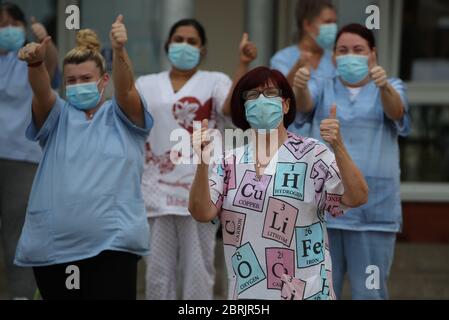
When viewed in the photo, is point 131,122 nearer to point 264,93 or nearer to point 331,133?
point 264,93

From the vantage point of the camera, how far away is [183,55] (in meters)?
5.52

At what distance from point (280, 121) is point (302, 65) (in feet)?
4.82

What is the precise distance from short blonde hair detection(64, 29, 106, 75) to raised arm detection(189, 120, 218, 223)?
1127mm

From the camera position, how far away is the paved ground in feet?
22.1

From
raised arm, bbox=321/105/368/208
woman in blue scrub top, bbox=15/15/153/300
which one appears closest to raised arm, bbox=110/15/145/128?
woman in blue scrub top, bbox=15/15/153/300

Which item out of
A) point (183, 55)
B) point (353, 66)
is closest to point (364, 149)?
point (353, 66)

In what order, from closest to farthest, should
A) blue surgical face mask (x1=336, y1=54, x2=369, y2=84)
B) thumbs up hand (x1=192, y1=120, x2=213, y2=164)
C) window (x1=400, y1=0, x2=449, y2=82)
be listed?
thumbs up hand (x1=192, y1=120, x2=213, y2=164) < blue surgical face mask (x1=336, y1=54, x2=369, y2=84) < window (x1=400, y1=0, x2=449, y2=82)

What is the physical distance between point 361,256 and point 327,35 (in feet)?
4.16

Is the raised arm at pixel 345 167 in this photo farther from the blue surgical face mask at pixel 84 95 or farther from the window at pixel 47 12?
the window at pixel 47 12

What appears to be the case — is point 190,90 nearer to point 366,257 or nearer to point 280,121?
point 366,257

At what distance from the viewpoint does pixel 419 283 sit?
692cm

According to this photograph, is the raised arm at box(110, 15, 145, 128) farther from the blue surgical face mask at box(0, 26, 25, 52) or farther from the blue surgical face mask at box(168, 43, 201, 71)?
the blue surgical face mask at box(0, 26, 25, 52)

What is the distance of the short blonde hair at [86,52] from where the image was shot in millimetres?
4543
